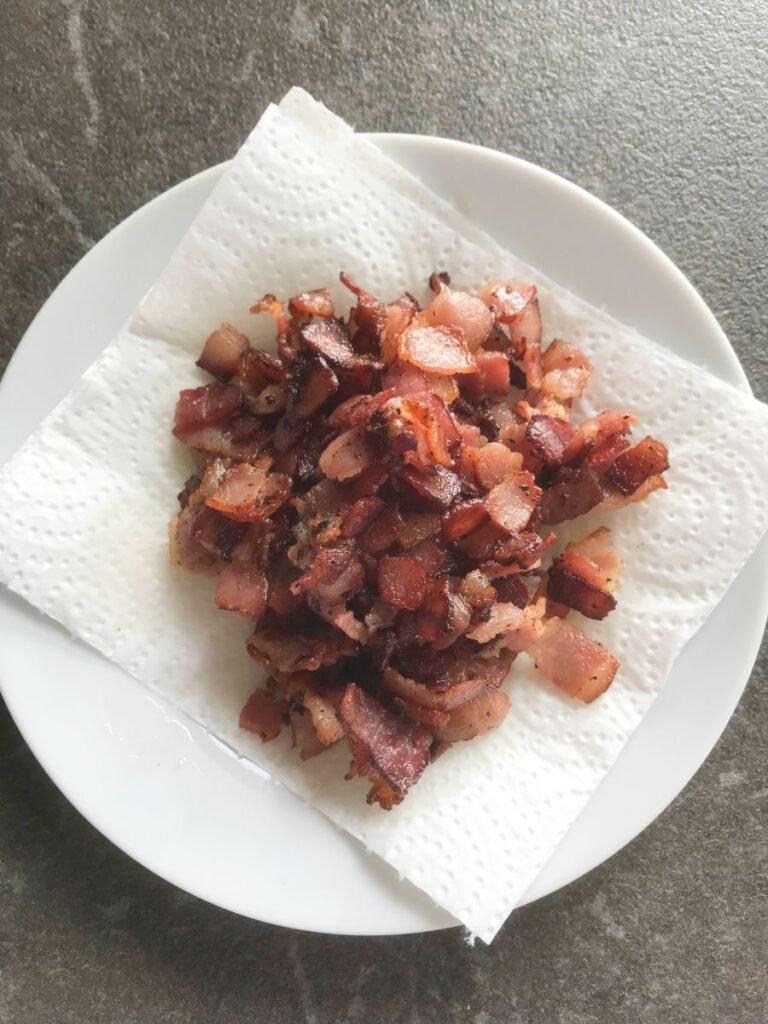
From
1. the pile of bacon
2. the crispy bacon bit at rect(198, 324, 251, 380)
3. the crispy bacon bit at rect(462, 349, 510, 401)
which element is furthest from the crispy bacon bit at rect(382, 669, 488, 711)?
the crispy bacon bit at rect(198, 324, 251, 380)

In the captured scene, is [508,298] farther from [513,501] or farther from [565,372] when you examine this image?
[513,501]

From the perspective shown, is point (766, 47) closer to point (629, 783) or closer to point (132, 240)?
point (132, 240)

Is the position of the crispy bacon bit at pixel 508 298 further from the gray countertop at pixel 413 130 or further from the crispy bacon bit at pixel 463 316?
the gray countertop at pixel 413 130

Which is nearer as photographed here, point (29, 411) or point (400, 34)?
point (29, 411)

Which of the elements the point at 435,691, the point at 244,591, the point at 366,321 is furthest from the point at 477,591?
the point at 366,321

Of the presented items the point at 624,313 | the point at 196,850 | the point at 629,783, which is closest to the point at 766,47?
the point at 624,313

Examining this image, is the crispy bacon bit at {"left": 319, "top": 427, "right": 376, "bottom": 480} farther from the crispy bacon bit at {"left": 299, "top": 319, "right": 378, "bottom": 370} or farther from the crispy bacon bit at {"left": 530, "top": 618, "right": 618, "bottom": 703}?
the crispy bacon bit at {"left": 530, "top": 618, "right": 618, "bottom": 703}
